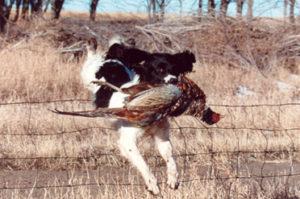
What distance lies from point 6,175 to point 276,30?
33.6 ft

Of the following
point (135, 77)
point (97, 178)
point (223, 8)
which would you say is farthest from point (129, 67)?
point (223, 8)

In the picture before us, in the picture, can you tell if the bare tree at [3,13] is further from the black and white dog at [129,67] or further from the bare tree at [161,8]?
the black and white dog at [129,67]

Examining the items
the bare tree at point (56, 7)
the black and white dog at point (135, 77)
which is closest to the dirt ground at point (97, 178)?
the black and white dog at point (135, 77)

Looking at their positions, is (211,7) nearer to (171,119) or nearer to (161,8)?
(161,8)

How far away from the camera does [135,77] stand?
4.65 m

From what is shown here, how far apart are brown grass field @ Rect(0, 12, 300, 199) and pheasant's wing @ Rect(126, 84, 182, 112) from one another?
0.72 meters

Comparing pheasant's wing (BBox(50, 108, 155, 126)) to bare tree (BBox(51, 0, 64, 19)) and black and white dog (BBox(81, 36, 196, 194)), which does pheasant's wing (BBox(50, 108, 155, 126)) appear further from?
bare tree (BBox(51, 0, 64, 19))

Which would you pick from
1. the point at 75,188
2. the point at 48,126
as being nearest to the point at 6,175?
the point at 75,188

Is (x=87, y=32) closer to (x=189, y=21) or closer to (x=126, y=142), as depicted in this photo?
(x=189, y=21)

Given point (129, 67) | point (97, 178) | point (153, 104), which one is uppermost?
point (129, 67)

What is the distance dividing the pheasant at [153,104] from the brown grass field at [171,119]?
1.97 feet

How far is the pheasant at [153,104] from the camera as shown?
350cm

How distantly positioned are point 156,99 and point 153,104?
46 mm

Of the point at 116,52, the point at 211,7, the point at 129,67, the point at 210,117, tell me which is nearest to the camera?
the point at 210,117
